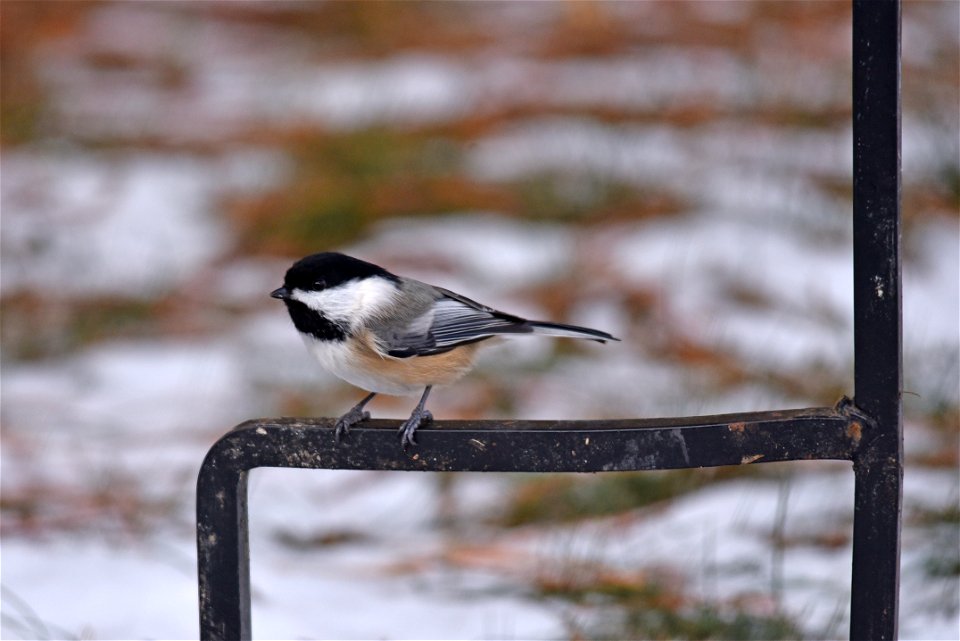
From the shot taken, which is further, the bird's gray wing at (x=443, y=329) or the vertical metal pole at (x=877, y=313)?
the bird's gray wing at (x=443, y=329)

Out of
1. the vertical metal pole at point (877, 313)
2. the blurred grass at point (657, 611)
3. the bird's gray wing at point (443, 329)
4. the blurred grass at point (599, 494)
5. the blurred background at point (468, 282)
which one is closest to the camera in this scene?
the vertical metal pole at point (877, 313)

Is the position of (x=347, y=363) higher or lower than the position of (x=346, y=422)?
higher

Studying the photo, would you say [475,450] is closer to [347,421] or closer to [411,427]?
[411,427]

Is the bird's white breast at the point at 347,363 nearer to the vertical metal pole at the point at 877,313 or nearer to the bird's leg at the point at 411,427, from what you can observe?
the bird's leg at the point at 411,427

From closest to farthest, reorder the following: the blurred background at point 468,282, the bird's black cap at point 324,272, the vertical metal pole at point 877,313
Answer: the vertical metal pole at point 877,313 → the bird's black cap at point 324,272 → the blurred background at point 468,282

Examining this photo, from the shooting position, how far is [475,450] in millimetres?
1485

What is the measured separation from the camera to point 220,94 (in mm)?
5371

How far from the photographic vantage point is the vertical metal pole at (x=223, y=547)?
153 centimetres

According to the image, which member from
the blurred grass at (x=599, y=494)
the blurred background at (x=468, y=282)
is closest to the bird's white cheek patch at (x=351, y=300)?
the blurred background at (x=468, y=282)

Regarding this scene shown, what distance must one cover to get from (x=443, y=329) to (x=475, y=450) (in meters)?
0.52

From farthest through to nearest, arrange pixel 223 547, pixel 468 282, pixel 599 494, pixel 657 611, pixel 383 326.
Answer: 1. pixel 468 282
2. pixel 599 494
3. pixel 657 611
4. pixel 383 326
5. pixel 223 547

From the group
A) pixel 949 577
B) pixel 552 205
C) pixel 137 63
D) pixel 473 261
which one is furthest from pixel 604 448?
pixel 137 63

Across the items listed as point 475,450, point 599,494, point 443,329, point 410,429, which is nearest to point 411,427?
point 410,429

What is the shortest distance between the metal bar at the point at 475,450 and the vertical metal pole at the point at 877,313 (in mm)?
41
